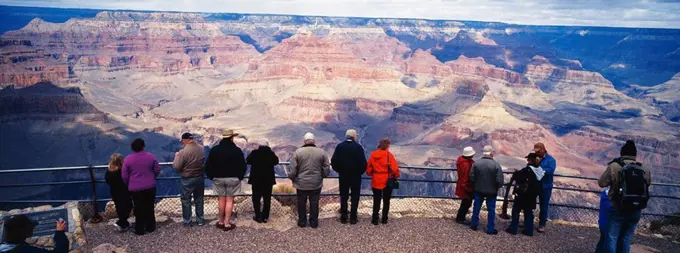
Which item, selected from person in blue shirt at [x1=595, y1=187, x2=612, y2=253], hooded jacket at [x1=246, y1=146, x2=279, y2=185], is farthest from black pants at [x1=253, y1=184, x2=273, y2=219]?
person in blue shirt at [x1=595, y1=187, x2=612, y2=253]

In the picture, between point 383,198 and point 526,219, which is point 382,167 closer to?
point 383,198

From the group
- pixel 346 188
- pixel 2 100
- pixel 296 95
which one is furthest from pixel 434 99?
pixel 346 188

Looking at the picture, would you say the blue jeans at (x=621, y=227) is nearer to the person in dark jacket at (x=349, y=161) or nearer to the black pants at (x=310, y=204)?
the person in dark jacket at (x=349, y=161)

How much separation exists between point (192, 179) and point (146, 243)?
4.60 ft

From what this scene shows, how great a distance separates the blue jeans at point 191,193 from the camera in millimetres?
8477

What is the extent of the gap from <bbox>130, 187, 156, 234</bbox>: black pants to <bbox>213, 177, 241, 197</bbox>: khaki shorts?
1158mm

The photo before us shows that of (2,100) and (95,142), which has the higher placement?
(2,100)

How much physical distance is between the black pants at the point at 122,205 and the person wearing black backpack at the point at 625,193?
28.1 feet

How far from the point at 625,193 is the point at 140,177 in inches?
329

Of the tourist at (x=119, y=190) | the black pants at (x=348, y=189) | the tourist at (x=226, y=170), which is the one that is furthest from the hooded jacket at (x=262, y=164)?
the tourist at (x=119, y=190)

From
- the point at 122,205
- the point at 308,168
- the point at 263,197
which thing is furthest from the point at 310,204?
the point at 122,205

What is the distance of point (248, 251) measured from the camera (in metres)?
7.88

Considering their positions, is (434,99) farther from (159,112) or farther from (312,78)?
(159,112)

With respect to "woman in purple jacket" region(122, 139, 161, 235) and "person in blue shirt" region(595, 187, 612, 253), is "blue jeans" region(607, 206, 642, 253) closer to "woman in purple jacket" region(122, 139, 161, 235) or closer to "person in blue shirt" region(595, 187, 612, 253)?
"person in blue shirt" region(595, 187, 612, 253)
